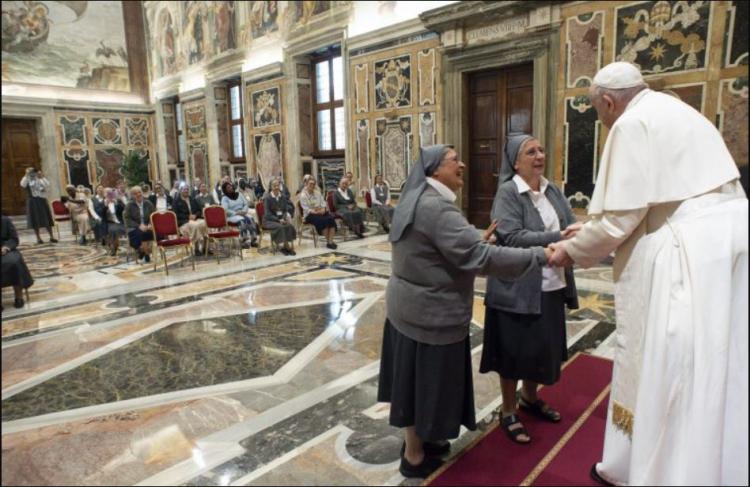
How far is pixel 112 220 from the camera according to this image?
344 inches

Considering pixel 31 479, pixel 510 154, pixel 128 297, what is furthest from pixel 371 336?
pixel 128 297

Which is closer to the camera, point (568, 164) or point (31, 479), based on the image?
point (31, 479)

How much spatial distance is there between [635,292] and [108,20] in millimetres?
13541

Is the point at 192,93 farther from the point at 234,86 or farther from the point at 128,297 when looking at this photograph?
the point at 128,297

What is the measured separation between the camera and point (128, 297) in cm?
575

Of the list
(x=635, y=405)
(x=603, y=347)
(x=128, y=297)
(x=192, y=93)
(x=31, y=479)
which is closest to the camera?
(x=635, y=405)

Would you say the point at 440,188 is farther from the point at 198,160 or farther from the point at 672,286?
the point at 198,160

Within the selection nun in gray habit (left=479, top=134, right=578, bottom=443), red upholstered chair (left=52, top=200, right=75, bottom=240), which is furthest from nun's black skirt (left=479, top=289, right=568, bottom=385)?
red upholstered chair (left=52, top=200, right=75, bottom=240)

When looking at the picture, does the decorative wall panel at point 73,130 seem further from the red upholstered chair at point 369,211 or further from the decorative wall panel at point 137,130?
the red upholstered chair at point 369,211

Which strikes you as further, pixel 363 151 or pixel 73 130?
pixel 73 130

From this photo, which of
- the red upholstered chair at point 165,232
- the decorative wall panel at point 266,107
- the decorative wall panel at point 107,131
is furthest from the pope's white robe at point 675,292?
the decorative wall panel at point 107,131

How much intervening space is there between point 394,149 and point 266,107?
5.11 meters

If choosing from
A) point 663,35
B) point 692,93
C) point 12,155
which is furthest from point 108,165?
point 12,155

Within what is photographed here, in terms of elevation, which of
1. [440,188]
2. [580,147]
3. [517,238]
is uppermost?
[580,147]
